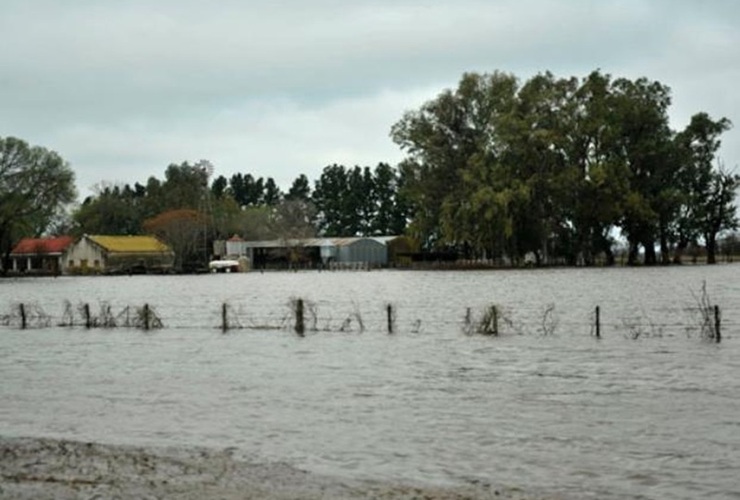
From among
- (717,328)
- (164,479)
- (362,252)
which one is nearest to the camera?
(164,479)

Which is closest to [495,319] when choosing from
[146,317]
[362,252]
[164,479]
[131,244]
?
[146,317]

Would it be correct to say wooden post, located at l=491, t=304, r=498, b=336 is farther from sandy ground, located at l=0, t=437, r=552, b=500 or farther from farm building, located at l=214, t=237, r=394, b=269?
farm building, located at l=214, t=237, r=394, b=269

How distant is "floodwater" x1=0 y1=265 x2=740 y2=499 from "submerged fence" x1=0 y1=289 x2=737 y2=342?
305 millimetres

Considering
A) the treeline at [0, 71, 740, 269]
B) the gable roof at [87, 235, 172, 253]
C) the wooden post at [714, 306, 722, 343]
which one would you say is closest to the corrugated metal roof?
the gable roof at [87, 235, 172, 253]

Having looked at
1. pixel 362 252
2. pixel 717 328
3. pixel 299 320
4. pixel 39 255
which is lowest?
pixel 717 328

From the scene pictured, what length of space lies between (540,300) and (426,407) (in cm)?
4143

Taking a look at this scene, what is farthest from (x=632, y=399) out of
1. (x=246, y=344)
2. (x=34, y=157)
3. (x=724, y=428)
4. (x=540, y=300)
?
(x=34, y=157)

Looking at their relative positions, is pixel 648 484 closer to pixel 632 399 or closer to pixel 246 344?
pixel 632 399

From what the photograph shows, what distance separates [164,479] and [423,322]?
35.3 metres

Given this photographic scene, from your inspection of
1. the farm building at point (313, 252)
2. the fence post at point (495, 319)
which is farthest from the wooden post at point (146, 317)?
the farm building at point (313, 252)

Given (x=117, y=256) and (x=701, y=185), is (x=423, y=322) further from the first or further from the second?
(x=117, y=256)

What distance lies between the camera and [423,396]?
87.0ft

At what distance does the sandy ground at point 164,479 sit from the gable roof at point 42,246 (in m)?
158

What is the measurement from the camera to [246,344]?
4184cm
